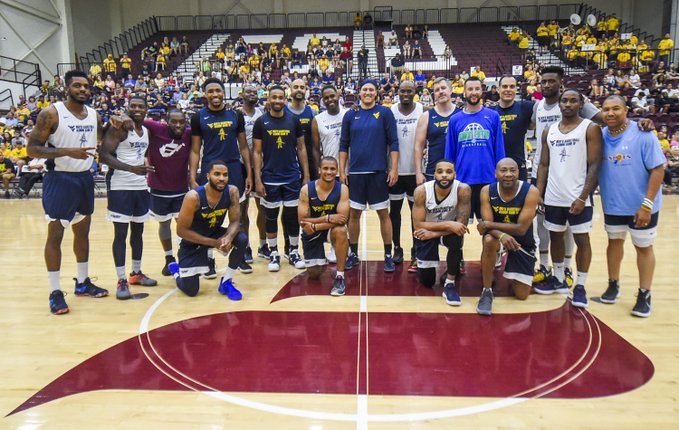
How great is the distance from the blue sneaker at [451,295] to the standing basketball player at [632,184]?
138 centimetres

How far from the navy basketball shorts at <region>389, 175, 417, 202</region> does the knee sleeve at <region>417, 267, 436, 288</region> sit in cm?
93

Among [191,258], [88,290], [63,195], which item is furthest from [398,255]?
[63,195]

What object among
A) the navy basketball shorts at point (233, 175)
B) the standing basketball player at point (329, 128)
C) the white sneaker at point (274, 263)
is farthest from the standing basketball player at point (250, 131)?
the standing basketball player at point (329, 128)

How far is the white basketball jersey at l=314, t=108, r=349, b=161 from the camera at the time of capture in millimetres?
5578

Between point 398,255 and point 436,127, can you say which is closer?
point 436,127

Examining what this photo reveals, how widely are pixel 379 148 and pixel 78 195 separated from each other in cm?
280

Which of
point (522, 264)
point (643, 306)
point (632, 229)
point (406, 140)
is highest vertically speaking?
point (406, 140)

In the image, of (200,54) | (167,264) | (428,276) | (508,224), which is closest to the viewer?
(508,224)

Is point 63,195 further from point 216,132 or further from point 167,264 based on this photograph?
point 216,132

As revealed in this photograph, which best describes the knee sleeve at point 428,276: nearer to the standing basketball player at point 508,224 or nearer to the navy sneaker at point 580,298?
the standing basketball player at point 508,224

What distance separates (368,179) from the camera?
519cm

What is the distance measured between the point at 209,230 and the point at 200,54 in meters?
21.1

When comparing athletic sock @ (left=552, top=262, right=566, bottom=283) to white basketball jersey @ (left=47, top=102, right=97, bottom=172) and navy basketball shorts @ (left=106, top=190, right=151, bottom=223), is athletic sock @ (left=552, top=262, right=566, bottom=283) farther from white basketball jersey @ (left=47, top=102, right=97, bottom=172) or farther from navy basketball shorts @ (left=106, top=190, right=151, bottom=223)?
white basketball jersey @ (left=47, top=102, right=97, bottom=172)

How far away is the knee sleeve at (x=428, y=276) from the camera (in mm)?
4781
